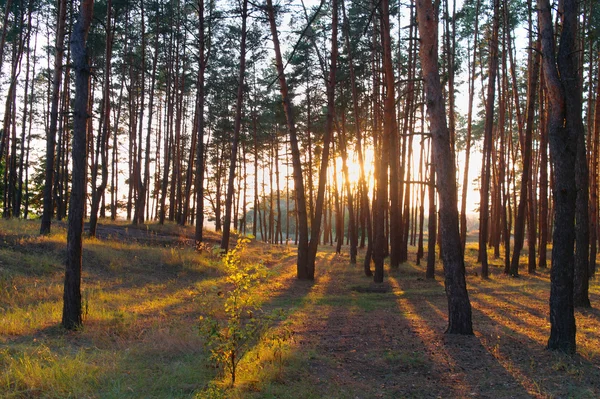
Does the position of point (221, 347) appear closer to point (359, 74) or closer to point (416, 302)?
point (416, 302)

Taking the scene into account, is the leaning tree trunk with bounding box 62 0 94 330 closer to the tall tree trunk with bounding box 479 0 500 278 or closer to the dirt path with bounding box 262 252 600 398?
the dirt path with bounding box 262 252 600 398

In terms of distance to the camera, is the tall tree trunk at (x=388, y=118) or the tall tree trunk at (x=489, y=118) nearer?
the tall tree trunk at (x=388, y=118)

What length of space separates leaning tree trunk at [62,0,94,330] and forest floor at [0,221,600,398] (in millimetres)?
413

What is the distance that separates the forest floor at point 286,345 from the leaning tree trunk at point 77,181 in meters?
0.41

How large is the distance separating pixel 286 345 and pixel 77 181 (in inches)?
175

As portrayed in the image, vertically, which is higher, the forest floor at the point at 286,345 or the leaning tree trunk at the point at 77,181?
the leaning tree trunk at the point at 77,181

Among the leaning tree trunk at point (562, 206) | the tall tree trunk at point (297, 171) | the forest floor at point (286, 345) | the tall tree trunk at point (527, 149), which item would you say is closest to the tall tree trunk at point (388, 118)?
the tall tree trunk at point (297, 171)

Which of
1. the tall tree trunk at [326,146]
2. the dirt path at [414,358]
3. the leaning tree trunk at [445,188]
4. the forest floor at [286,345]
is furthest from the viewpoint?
the tall tree trunk at [326,146]

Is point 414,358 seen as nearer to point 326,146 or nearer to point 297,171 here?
point 297,171

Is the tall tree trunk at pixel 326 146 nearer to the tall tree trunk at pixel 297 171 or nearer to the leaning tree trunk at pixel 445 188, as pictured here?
the tall tree trunk at pixel 297 171

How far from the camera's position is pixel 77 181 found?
24.9 ft

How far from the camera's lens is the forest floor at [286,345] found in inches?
195

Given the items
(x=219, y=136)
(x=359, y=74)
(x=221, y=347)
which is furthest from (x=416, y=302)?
(x=219, y=136)

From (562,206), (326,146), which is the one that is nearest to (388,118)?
(326,146)
